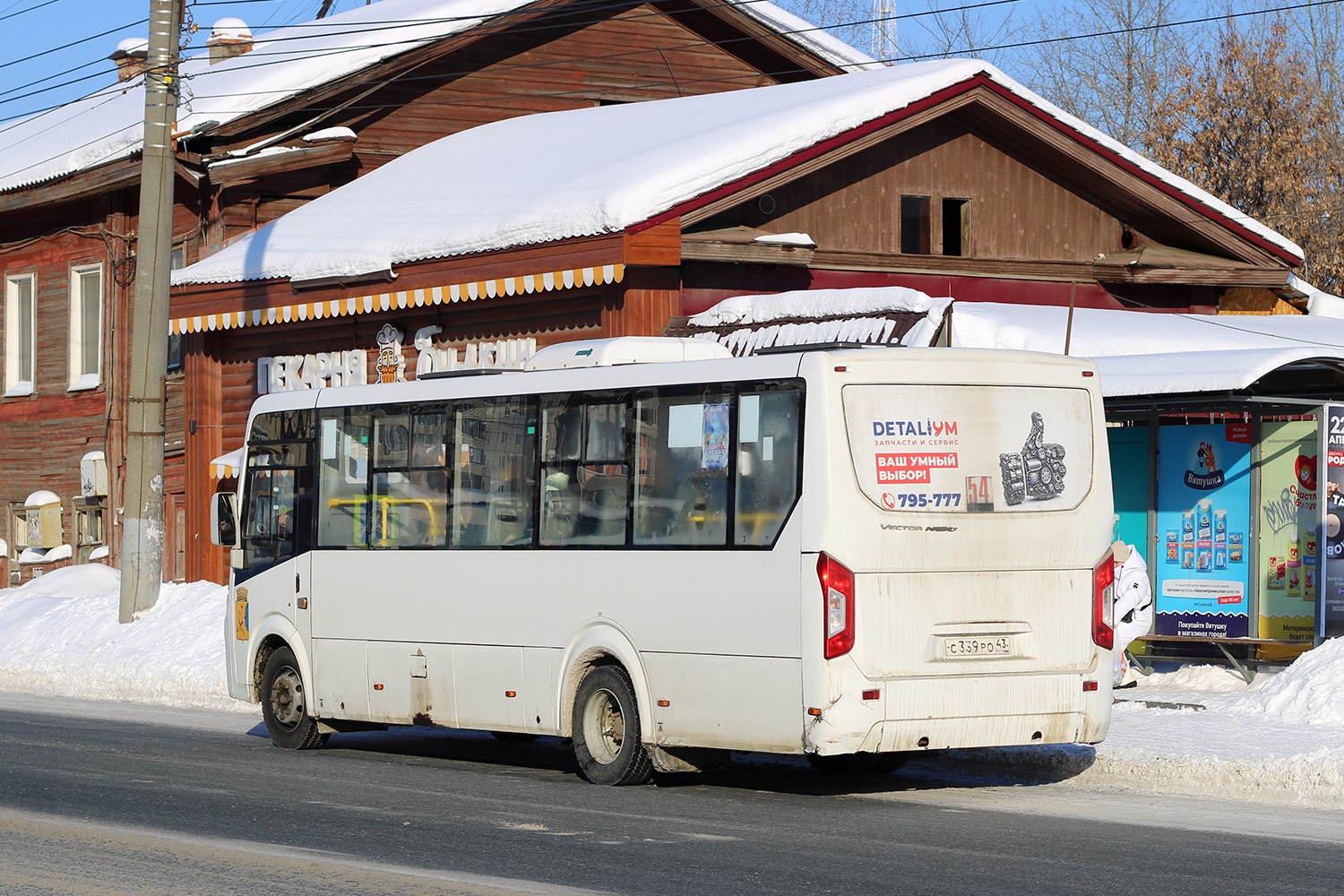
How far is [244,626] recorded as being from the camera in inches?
610

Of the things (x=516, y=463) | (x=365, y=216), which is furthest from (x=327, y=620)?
(x=365, y=216)

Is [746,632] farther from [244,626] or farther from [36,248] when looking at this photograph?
[36,248]

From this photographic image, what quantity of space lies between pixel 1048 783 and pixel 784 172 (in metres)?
11.1

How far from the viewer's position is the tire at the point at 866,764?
12.9 m

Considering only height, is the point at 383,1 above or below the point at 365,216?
above

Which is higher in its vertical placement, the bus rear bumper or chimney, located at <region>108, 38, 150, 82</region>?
chimney, located at <region>108, 38, 150, 82</region>

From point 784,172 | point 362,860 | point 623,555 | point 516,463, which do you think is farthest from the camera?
point 784,172

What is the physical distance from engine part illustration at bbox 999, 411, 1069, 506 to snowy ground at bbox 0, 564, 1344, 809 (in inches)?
84.6

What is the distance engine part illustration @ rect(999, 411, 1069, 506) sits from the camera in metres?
11.4

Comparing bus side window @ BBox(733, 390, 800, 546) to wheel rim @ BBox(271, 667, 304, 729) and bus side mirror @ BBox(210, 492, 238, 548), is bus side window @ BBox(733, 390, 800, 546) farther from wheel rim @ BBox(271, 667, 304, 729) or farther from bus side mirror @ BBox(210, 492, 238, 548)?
bus side mirror @ BBox(210, 492, 238, 548)

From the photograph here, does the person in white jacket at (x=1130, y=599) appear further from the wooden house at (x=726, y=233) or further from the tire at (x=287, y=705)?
the wooden house at (x=726, y=233)

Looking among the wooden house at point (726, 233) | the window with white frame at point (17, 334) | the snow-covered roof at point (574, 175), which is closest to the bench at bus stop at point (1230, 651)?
the wooden house at point (726, 233)

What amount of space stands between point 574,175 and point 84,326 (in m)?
13.8

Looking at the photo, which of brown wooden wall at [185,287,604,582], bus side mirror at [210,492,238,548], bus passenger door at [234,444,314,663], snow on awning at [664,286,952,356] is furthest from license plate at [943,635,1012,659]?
brown wooden wall at [185,287,604,582]
